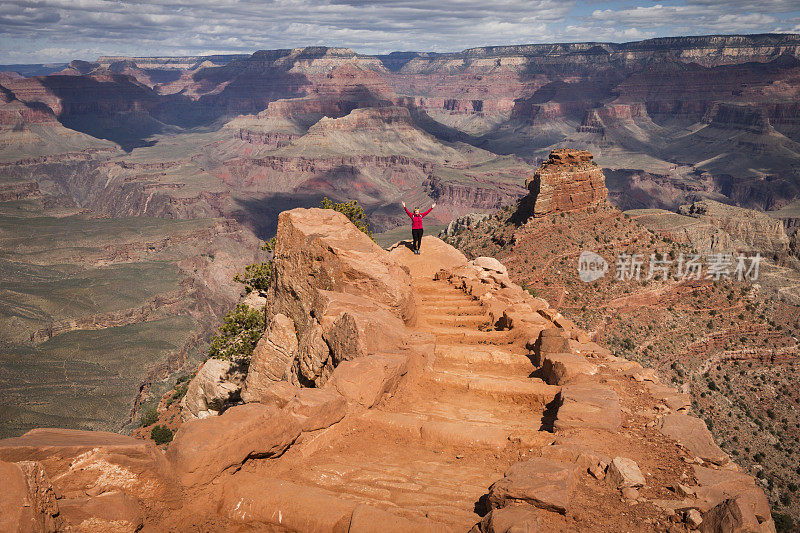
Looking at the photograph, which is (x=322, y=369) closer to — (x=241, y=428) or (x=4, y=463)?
(x=241, y=428)

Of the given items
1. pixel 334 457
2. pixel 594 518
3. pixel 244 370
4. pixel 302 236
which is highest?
pixel 302 236

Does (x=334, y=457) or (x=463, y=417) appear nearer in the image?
(x=334, y=457)

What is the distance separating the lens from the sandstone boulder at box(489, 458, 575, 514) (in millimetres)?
10195

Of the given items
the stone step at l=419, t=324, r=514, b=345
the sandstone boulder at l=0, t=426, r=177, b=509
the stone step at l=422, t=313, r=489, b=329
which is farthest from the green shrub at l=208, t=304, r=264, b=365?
the sandstone boulder at l=0, t=426, r=177, b=509

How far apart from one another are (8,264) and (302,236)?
145 m

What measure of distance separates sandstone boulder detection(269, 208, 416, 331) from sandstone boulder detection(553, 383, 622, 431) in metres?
8.38

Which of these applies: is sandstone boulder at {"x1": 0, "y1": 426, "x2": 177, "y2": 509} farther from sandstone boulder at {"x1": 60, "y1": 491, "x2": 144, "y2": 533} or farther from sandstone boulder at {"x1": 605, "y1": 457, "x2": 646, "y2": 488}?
sandstone boulder at {"x1": 605, "y1": 457, "x2": 646, "y2": 488}

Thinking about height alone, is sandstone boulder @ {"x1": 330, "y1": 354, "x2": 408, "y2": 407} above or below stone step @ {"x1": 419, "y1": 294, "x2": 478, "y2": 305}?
above

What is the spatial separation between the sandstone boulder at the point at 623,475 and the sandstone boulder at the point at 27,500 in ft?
35.3

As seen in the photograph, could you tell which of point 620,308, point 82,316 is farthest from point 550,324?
point 82,316

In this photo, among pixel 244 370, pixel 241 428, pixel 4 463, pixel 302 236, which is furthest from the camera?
pixel 244 370

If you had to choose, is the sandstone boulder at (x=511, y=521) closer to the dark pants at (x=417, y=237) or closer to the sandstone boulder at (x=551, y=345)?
the sandstone boulder at (x=551, y=345)

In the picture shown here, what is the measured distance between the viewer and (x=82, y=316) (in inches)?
4382

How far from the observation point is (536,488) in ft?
34.2
